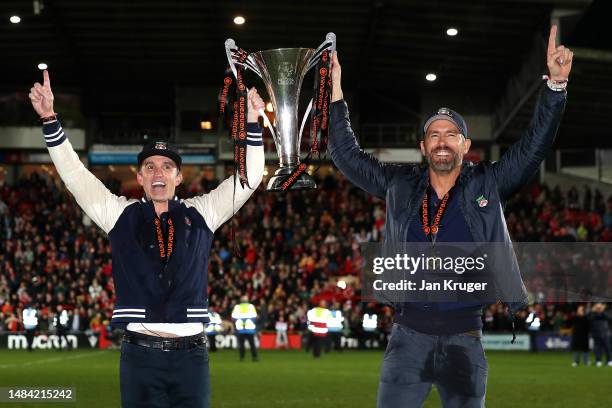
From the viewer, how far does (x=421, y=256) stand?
20.7 ft

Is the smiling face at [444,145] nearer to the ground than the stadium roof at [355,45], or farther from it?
nearer to the ground

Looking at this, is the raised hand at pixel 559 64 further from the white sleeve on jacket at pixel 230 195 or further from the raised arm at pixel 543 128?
the white sleeve on jacket at pixel 230 195

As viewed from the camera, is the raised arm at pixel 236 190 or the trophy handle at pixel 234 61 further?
the trophy handle at pixel 234 61

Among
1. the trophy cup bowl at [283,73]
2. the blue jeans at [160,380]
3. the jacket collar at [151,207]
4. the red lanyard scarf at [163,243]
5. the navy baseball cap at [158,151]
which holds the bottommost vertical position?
the blue jeans at [160,380]

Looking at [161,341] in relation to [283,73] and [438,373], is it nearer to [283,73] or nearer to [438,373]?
[438,373]

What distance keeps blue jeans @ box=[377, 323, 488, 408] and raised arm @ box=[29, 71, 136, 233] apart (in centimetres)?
201

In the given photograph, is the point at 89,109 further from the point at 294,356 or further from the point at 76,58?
the point at 294,356

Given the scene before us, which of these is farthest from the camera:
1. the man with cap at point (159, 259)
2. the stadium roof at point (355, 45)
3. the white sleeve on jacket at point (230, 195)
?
the stadium roof at point (355, 45)

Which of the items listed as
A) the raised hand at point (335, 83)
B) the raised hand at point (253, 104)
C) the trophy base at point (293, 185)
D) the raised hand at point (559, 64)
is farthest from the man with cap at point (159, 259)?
the raised hand at point (559, 64)

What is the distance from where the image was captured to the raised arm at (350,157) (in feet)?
21.8

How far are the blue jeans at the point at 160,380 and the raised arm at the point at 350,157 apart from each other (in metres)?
1.55

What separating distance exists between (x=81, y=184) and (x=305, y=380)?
14.0 m

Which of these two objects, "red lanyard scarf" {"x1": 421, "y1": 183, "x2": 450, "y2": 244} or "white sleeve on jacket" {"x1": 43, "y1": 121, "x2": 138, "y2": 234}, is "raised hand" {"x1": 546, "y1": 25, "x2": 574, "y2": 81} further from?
"white sleeve on jacket" {"x1": 43, "y1": 121, "x2": 138, "y2": 234}

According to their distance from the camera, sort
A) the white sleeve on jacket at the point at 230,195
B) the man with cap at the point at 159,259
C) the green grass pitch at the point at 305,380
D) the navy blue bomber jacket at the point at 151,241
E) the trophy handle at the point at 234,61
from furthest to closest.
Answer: the green grass pitch at the point at 305,380 → the trophy handle at the point at 234,61 → the white sleeve on jacket at the point at 230,195 → the navy blue bomber jacket at the point at 151,241 → the man with cap at the point at 159,259
